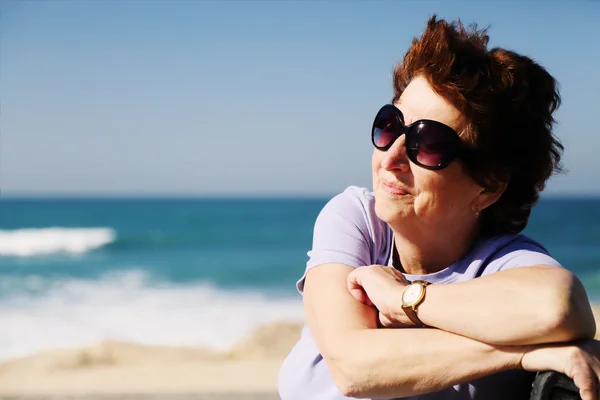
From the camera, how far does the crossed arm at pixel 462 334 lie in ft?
5.59

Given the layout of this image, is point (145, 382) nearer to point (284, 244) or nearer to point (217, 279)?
point (217, 279)

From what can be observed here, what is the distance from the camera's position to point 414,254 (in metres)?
2.21

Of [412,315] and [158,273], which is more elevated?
[158,273]

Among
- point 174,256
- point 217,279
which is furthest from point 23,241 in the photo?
point 217,279

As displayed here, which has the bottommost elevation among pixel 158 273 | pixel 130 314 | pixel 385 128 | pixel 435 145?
pixel 435 145

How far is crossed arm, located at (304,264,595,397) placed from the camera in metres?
1.70

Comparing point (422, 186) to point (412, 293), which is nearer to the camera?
point (412, 293)

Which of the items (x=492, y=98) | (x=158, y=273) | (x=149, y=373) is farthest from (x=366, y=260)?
(x=158, y=273)

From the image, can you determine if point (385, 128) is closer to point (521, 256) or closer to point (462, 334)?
point (521, 256)

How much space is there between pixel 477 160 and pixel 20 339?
1505 cm

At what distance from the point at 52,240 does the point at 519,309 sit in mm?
37106

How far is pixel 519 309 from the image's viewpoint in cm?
172

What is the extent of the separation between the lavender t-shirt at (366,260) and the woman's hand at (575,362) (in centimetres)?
25

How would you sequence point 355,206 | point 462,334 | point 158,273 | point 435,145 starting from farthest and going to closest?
point 158,273
point 355,206
point 435,145
point 462,334
